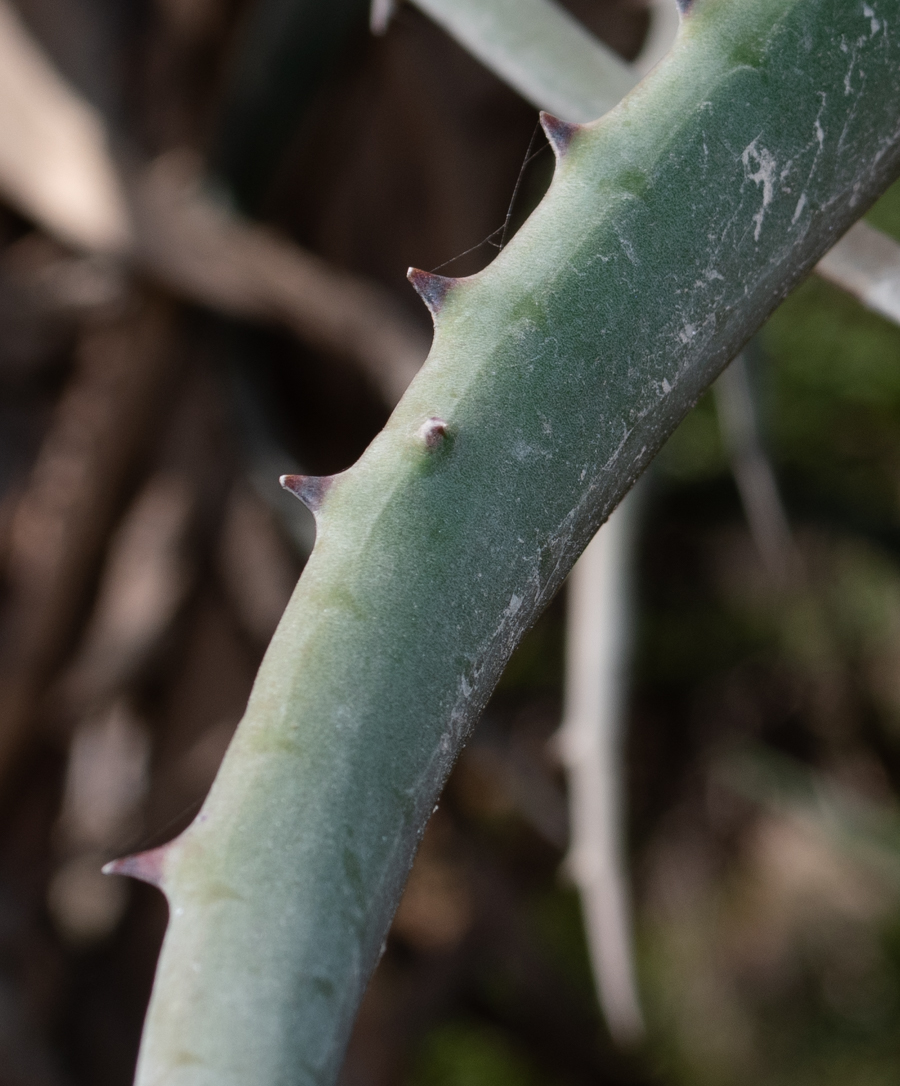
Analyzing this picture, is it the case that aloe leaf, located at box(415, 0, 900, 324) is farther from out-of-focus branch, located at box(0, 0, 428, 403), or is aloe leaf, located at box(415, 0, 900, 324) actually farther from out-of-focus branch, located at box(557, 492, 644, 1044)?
out-of-focus branch, located at box(0, 0, 428, 403)

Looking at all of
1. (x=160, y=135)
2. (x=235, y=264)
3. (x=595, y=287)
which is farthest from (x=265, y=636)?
(x=595, y=287)

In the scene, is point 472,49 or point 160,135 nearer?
point 472,49

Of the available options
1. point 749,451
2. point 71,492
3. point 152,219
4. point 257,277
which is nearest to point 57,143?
point 152,219

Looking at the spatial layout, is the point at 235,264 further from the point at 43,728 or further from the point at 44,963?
the point at 44,963

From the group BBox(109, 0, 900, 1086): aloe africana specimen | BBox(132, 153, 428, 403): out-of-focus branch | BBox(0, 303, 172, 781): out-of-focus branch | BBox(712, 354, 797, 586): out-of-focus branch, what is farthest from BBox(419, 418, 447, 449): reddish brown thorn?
BBox(0, 303, 172, 781): out-of-focus branch

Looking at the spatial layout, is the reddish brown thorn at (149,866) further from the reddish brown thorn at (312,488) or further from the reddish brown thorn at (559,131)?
the reddish brown thorn at (559,131)
